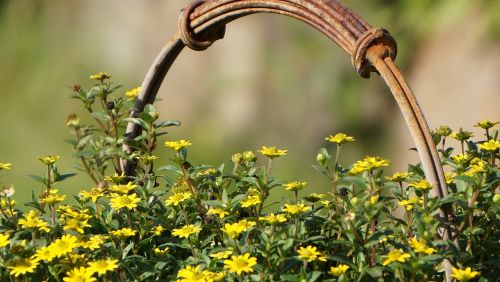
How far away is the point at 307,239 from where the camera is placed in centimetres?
180

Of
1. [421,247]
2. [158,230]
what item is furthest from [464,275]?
[158,230]

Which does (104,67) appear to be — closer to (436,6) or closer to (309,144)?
(309,144)

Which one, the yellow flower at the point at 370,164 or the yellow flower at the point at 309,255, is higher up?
the yellow flower at the point at 370,164

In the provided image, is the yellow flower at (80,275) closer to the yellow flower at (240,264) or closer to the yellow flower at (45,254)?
the yellow flower at (45,254)

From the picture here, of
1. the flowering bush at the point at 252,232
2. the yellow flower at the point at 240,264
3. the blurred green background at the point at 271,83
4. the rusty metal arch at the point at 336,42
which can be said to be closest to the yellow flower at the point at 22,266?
the flowering bush at the point at 252,232

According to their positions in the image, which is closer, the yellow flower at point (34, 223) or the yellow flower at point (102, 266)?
the yellow flower at point (102, 266)

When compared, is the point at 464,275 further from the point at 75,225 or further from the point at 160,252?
the point at 75,225

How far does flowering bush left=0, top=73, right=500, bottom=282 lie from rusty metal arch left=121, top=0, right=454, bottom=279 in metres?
0.07

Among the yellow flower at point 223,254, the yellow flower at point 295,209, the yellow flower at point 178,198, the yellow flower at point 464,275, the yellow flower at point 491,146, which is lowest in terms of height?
the yellow flower at point 464,275

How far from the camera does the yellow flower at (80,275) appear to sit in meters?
1.69

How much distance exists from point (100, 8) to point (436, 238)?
5405mm

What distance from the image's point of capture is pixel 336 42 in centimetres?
195

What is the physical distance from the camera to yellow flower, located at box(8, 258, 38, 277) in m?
1.71

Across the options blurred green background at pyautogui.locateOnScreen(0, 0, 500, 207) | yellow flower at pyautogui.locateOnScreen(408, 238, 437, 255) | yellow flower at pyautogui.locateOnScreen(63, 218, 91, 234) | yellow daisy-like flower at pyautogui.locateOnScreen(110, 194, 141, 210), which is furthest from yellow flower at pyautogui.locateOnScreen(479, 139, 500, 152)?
blurred green background at pyautogui.locateOnScreen(0, 0, 500, 207)
